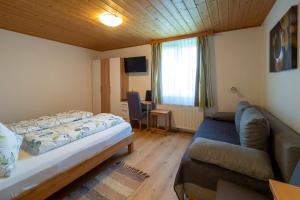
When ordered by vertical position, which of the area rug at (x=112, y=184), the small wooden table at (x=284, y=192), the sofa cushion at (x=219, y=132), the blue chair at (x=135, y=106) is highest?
the blue chair at (x=135, y=106)

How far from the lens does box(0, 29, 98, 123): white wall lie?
322cm

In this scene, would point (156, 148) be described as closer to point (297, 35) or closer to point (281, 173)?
point (281, 173)

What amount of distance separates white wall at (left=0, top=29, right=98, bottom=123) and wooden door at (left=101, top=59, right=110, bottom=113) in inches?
21.3

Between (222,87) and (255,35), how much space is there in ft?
3.83

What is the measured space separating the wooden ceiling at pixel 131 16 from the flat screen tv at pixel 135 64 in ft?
2.55

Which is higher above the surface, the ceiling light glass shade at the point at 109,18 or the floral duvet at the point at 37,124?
the ceiling light glass shade at the point at 109,18

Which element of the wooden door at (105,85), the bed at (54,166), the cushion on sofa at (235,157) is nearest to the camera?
the cushion on sofa at (235,157)

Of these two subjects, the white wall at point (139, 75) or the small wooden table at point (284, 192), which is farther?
the white wall at point (139, 75)

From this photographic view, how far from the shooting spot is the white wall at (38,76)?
3221mm

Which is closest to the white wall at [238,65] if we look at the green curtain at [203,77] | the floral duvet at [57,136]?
the green curtain at [203,77]

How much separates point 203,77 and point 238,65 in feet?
2.39

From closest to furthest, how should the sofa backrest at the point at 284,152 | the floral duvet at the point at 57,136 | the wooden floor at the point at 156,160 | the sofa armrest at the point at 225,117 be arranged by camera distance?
the sofa backrest at the point at 284,152 < the floral duvet at the point at 57,136 < the wooden floor at the point at 156,160 < the sofa armrest at the point at 225,117

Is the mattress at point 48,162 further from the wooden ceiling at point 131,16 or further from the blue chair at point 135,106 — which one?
the wooden ceiling at point 131,16

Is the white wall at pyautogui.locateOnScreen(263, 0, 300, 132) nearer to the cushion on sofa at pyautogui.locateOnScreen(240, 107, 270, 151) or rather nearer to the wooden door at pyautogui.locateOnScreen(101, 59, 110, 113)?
the cushion on sofa at pyautogui.locateOnScreen(240, 107, 270, 151)
